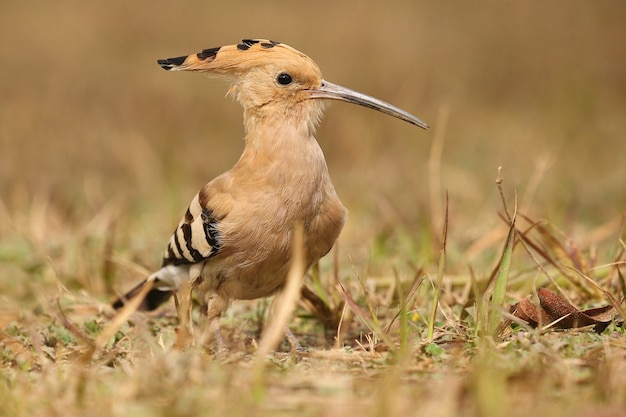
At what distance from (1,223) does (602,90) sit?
4946 mm

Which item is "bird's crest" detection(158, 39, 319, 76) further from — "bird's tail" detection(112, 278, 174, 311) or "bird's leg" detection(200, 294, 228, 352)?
"bird's tail" detection(112, 278, 174, 311)

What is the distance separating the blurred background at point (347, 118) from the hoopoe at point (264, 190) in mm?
834

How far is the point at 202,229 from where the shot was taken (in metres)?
2.76

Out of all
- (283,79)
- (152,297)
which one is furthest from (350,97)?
(152,297)

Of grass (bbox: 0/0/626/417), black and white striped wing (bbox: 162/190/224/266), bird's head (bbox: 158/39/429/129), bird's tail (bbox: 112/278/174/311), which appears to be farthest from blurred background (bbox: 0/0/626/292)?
bird's head (bbox: 158/39/429/129)

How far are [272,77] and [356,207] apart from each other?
6.06 ft

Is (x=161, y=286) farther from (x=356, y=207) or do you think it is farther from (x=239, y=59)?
(x=356, y=207)

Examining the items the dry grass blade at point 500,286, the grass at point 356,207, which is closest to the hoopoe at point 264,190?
the grass at point 356,207

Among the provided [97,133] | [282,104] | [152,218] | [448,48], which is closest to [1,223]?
[152,218]

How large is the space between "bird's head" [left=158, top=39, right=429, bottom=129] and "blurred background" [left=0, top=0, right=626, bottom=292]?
799 mm

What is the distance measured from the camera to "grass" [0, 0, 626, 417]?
6.05 ft

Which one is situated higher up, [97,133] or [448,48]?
[448,48]

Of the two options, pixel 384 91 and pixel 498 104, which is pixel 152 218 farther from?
pixel 498 104

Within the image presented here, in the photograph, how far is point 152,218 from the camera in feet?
15.4
